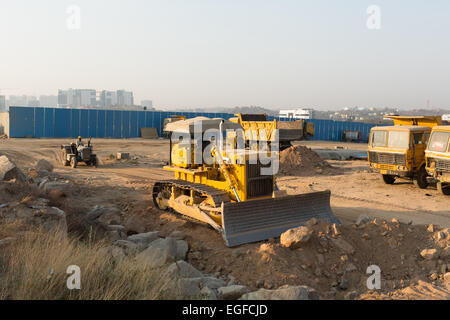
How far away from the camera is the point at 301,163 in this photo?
19547 mm

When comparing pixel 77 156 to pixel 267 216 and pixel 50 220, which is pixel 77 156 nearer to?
pixel 50 220

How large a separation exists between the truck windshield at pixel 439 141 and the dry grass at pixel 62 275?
11891 millimetres

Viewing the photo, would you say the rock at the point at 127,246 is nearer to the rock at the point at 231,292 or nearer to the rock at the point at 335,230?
the rock at the point at 231,292

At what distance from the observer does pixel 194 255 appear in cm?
754

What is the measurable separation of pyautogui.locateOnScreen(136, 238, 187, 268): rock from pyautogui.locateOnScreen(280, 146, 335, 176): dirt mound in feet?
39.1

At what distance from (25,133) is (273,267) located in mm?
32854

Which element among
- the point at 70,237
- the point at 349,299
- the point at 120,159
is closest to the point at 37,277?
the point at 70,237

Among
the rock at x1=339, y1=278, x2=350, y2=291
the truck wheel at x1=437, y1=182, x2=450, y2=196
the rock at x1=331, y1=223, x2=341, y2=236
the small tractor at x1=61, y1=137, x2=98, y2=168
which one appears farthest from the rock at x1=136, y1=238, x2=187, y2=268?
the small tractor at x1=61, y1=137, x2=98, y2=168

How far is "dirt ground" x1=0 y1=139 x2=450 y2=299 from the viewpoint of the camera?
21.9 ft

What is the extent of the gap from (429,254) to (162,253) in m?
4.63

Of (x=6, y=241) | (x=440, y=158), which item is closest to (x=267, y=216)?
(x=6, y=241)

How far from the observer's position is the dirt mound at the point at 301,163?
62.2ft

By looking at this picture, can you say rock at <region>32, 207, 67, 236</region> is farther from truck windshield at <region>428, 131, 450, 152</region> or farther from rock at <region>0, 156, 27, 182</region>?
truck windshield at <region>428, 131, 450, 152</region>
